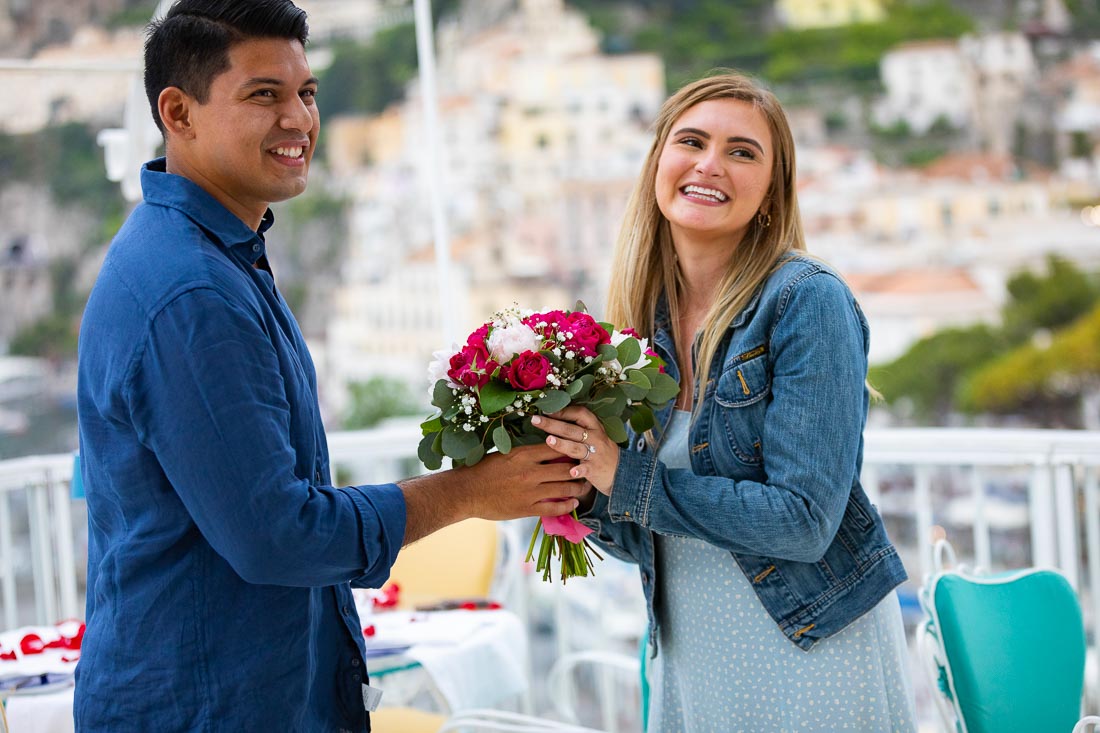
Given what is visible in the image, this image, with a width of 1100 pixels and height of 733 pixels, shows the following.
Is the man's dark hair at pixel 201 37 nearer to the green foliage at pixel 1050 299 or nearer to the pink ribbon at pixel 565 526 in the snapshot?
the pink ribbon at pixel 565 526

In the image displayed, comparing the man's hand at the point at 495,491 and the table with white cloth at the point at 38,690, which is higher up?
the man's hand at the point at 495,491

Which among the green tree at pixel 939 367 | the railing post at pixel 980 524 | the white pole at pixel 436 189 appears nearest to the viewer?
the railing post at pixel 980 524

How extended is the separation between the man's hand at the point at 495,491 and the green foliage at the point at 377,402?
37036mm

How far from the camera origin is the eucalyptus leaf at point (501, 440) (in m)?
1.61

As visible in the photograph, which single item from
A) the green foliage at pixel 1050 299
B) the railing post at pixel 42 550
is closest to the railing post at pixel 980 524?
the railing post at pixel 42 550

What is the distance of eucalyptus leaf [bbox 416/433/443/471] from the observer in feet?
5.50

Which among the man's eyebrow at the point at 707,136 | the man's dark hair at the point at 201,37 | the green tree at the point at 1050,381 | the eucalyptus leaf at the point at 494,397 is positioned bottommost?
the green tree at the point at 1050,381

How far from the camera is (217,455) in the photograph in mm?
1246

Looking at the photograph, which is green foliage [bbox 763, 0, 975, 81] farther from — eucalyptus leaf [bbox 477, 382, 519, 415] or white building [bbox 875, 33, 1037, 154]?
eucalyptus leaf [bbox 477, 382, 519, 415]

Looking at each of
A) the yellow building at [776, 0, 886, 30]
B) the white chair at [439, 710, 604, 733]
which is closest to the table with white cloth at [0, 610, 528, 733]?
the white chair at [439, 710, 604, 733]

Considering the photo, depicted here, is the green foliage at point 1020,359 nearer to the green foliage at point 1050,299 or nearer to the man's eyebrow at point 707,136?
the green foliage at point 1050,299

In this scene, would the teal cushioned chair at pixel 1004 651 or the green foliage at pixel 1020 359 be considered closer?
the teal cushioned chair at pixel 1004 651

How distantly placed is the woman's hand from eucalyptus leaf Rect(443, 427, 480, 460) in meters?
0.10

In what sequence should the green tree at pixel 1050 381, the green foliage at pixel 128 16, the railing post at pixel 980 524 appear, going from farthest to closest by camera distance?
the green foliage at pixel 128 16 → the green tree at pixel 1050 381 → the railing post at pixel 980 524
